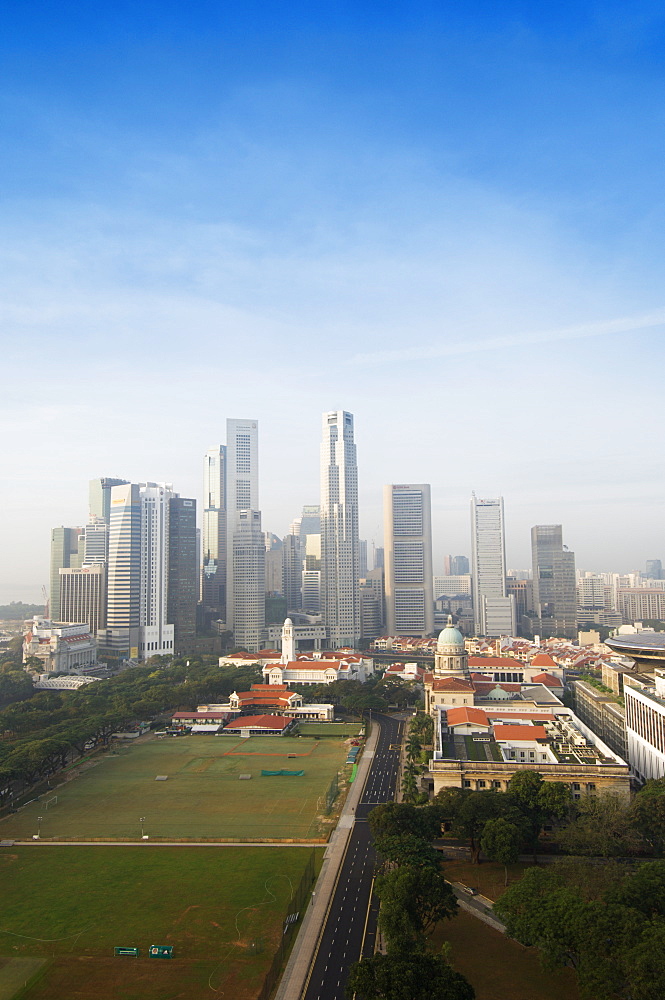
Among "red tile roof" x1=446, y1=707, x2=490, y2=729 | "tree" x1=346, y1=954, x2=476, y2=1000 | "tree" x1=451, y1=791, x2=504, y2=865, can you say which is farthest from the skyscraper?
"tree" x1=346, y1=954, x2=476, y2=1000

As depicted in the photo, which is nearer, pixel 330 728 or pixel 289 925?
pixel 289 925

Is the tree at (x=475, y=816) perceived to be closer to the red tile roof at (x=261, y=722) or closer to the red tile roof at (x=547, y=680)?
the red tile roof at (x=261, y=722)

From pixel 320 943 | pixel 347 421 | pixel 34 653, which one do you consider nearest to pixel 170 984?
pixel 320 943

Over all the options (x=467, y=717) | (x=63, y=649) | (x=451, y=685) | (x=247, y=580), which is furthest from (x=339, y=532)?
(x=467, y=717)

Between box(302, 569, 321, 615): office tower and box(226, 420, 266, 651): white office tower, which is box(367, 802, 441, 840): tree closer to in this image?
box(226, 420, 266, 651): white office tower

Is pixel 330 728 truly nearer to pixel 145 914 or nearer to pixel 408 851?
pixel 408 851

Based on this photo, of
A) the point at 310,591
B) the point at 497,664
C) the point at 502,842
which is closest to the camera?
the point at 502,842

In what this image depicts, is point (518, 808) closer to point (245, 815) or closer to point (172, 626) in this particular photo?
point (245, 815)
